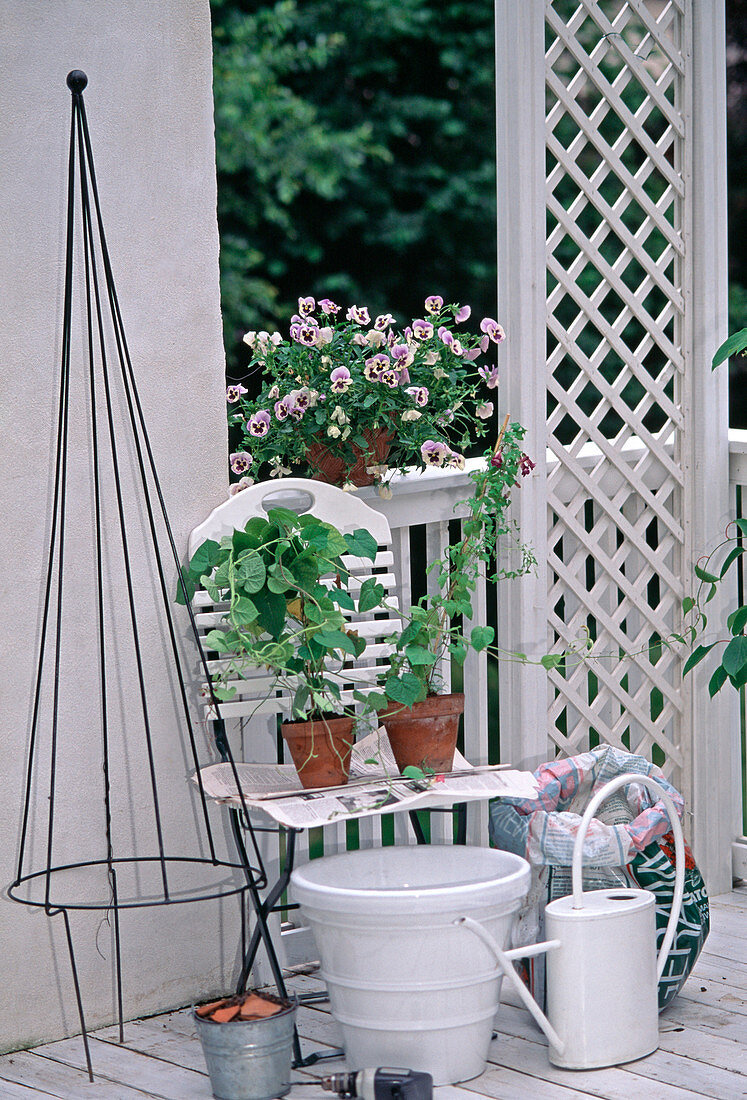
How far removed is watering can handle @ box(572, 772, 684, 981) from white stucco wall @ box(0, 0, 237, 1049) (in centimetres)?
80

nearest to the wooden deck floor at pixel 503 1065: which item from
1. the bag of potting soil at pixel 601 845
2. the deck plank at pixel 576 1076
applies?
the deck plank at pixel 576 1076

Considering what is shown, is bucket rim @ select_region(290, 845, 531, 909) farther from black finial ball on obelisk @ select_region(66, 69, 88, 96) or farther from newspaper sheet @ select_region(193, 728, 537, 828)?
black finial ball on obelisk @ select_region(66, 69, 88, 96)

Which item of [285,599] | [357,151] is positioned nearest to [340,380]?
[285,599]

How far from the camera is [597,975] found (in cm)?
236

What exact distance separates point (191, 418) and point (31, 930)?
1004mm

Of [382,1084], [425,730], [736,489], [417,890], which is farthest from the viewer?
[736,489]

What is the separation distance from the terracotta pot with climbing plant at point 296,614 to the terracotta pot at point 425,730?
0.09 meters

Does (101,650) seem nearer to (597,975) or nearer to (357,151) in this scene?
(597,975)

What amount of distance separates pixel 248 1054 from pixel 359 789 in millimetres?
484

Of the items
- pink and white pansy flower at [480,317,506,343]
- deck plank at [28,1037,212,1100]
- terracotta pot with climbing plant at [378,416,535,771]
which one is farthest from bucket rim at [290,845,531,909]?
pink and white pansy flower at [480,317,506,343]

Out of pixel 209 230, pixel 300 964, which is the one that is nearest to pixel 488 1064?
pixel 300 964

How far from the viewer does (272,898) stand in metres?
2.46

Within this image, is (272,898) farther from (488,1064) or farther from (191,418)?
(191,418)

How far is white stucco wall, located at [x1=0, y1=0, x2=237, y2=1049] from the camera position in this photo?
98.5 inches
